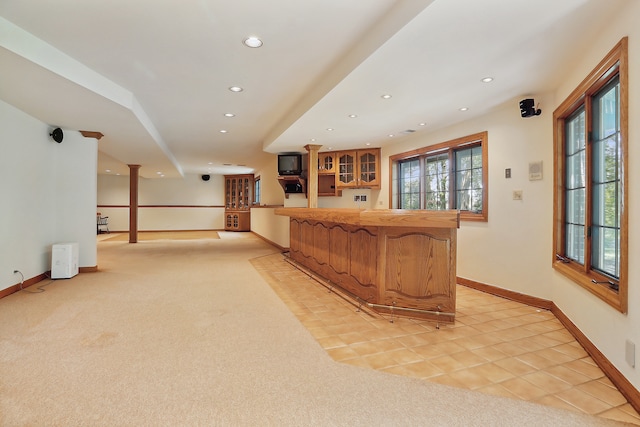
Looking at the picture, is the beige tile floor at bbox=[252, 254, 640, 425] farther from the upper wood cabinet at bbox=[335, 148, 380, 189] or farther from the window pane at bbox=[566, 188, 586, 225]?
the upper wood cabinet at bbox=[335, 148, 380, 189]

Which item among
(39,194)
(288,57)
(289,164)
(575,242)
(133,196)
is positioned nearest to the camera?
(288,57)

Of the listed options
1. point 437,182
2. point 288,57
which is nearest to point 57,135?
point 288,57

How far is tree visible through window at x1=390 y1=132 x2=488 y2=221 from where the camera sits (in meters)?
4.49

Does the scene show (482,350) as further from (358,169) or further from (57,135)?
(57,135)

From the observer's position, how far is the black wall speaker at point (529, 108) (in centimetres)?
351

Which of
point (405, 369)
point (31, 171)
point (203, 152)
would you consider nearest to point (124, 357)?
point (405, 369)

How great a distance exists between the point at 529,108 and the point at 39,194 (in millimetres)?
6256

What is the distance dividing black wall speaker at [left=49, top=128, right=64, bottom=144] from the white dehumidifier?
1.50 metres

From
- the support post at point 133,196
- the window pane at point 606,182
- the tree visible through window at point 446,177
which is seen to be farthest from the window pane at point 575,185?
the support post at point 133,196

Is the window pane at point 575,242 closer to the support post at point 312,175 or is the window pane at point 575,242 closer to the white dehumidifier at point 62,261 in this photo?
the support post at point 312,175

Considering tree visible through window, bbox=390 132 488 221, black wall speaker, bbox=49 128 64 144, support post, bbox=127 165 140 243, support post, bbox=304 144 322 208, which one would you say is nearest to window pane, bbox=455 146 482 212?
tree visible through window, bbox=390 132 488 221

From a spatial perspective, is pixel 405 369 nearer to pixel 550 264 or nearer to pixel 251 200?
pixel 550 264

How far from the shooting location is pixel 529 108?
3518mm

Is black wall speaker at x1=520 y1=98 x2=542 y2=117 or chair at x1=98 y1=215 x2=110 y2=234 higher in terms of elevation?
black wall speaker at x1=520 y1=98 x2=542 y2=117
